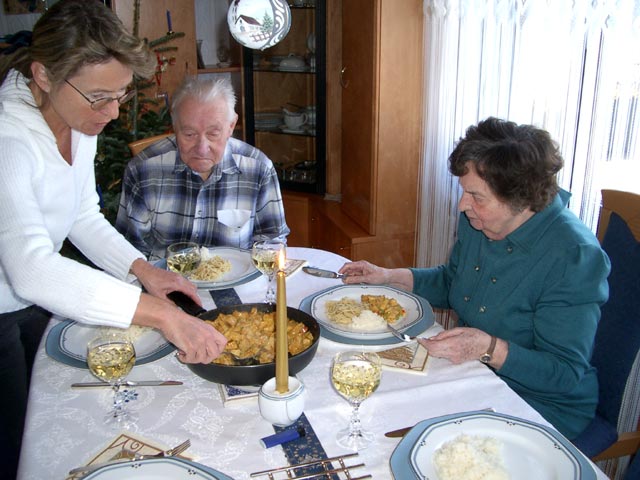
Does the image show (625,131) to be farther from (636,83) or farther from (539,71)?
(539,71)

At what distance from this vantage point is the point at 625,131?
2.03 metres

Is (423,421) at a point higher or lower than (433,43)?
lower

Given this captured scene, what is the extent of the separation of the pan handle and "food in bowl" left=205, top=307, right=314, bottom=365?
85 mm

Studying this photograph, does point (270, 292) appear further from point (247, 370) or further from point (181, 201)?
point (181, 201)

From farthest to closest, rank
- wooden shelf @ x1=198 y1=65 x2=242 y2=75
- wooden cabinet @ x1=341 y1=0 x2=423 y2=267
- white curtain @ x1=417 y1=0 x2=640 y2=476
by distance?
wooden shelf @ x1=198 y1=65 x2=242 y2=75 < wooden cabinet @ x1=341 y1=0 x2=423 y2=267 < white curtain @ x1=417 y1=0 x2=640 y2=476

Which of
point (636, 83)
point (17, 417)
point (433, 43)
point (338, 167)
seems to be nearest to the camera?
point (17, 417)

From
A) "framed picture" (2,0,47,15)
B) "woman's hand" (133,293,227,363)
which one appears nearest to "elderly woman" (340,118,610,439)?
"woman's hand" (133,293,227,363)

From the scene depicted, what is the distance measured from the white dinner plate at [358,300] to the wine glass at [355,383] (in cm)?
30

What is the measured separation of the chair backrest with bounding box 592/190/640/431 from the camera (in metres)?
1.53

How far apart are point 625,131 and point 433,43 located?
3.96 ft

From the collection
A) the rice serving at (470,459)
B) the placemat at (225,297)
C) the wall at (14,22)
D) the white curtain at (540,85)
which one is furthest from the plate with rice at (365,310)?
the wall at (14,22)

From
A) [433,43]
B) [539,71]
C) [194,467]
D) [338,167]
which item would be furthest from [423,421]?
[338,167]

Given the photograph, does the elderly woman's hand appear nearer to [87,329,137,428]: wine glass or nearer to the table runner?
the table runner

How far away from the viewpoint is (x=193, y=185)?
2.37 meters
